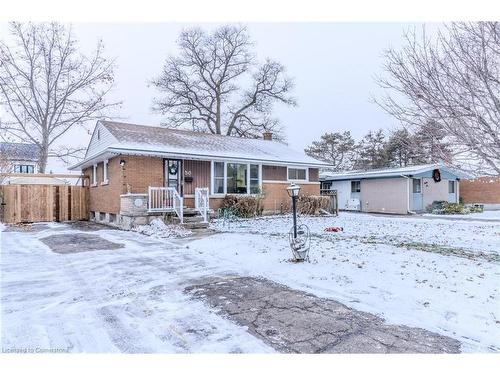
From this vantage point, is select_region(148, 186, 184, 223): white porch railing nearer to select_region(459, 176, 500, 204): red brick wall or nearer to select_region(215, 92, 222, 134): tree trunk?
select_region(215, 92, 222, 134): tree trunk

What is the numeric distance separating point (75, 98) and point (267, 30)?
831 inches

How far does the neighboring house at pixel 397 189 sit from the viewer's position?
21.0 m

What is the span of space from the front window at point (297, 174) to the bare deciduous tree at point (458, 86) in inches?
492

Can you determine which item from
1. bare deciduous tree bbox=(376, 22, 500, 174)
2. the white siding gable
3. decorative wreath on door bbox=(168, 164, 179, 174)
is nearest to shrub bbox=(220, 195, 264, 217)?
decorative wreath on door bbox=(168, 164, 179, 174)

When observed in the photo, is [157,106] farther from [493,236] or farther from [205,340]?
[205,340]

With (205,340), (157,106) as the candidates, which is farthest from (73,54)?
(205,340)

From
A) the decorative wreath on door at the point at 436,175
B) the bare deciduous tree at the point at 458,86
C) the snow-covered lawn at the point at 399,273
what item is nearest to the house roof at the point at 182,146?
the snow-covered lawn at the point at 399,273

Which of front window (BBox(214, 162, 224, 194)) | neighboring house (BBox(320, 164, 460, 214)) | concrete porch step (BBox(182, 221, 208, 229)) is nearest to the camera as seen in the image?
concrete porch step (BBox(182, 221, 208, 229))

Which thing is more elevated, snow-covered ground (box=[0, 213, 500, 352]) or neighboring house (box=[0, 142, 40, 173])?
neighboring house (box=[0, 142, 40, 173])

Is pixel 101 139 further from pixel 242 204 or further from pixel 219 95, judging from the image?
pixel 219 95

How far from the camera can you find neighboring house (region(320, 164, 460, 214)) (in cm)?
2103

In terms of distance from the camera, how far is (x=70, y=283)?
516 centimetres

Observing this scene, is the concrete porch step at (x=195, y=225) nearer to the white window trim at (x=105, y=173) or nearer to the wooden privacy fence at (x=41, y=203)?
the white window trim at (x=105, y=173)

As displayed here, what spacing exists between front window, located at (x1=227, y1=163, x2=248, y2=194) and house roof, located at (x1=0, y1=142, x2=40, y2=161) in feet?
44.2
